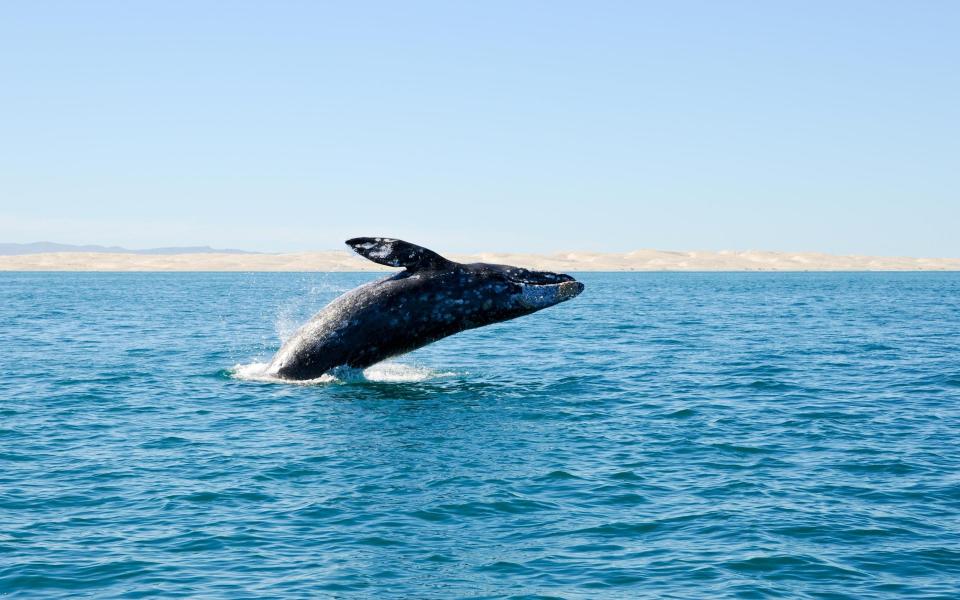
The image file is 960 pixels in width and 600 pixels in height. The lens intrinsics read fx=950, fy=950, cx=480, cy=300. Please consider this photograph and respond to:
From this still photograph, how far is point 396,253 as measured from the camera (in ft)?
63.9

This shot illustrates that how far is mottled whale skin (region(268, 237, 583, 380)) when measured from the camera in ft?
68.5

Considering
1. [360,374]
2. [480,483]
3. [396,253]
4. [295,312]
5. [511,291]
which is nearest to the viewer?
[480,483]

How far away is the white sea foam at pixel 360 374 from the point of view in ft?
72.9

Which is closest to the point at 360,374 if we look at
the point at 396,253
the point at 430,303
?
the point at 430,303

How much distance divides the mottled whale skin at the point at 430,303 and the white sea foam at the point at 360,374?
0.94 meters

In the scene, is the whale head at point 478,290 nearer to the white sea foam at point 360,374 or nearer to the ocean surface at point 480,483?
the ocean surface at point 480,483

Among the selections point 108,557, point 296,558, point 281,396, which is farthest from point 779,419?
point 108,557

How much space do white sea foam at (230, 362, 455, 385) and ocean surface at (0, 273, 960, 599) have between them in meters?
0.15

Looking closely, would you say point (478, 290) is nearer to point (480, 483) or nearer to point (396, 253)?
point (396, 253)

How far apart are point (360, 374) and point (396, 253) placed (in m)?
4.43

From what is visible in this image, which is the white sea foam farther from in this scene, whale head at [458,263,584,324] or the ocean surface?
whale head at [458,263,584,324]

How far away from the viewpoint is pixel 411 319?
68.8 ft

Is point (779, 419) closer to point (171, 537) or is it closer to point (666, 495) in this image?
point (666, 495)

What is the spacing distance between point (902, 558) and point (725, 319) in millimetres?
48057
